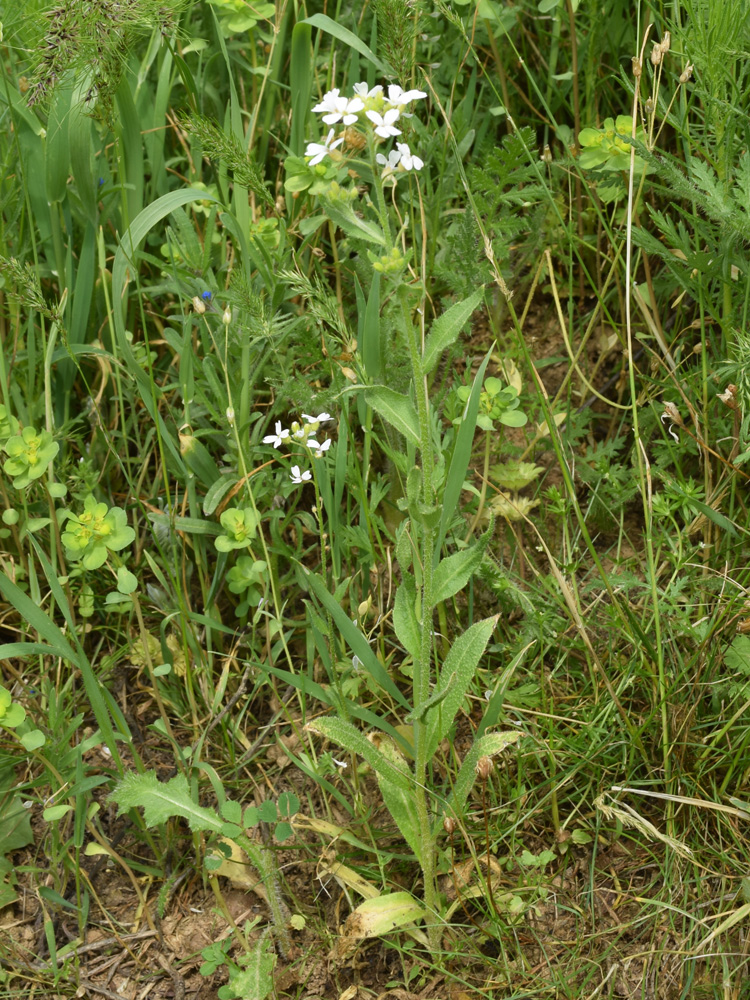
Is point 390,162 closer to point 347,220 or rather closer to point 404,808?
point 347,220

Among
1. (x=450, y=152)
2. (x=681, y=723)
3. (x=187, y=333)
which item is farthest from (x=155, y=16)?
(x=681, y=723)

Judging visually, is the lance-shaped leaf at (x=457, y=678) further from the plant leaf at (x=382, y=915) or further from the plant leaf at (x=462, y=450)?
the plant leaf at (x=382, y=915)

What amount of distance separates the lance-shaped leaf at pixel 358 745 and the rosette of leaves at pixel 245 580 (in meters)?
0.44

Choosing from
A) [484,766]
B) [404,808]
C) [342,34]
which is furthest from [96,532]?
[342,34]

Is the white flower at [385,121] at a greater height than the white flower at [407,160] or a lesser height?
greater

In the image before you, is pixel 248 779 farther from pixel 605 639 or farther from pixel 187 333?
pixel 187 333

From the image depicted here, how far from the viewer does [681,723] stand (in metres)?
1.64

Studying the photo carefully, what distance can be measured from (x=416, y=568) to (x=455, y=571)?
0.07 meters

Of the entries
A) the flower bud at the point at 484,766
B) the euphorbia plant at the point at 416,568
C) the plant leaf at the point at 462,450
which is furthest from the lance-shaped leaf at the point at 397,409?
the flower bud at the point at 484,766

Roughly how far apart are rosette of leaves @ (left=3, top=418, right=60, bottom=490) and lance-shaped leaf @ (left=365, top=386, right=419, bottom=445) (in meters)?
0.80

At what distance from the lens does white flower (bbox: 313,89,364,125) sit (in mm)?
1203

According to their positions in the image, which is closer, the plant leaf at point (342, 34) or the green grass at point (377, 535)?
the green grass at point (377, 535)

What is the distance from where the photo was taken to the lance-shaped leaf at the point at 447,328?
1.31 meters

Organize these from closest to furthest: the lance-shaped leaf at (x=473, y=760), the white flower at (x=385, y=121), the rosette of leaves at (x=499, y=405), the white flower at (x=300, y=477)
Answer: the white flower at (x=385, y=121)
the lance-shaped leaf at (x=473, y=760)
the white flower at (x=300, y=477)
the rosette of leaves at (x=499, y=405)
